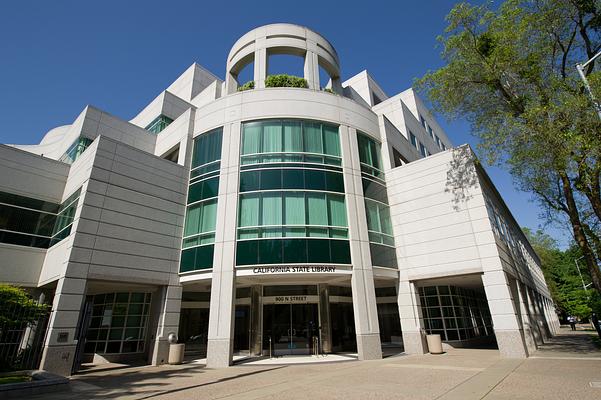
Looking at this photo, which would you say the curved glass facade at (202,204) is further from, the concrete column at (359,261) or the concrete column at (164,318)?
the concrete column at (359,261)

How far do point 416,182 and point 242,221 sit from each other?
38.5 feet

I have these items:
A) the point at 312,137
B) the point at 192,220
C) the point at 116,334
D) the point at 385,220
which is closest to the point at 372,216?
the point at 385,220

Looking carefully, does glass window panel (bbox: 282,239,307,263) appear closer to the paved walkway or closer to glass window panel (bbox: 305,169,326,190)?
glass window panel (bbox: 305,169,326,190)

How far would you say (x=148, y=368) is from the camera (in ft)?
53.2

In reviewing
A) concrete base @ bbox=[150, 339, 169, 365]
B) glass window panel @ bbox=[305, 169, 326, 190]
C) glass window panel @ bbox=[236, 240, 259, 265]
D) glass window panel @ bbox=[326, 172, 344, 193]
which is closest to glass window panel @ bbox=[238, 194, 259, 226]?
glass window panel @ bbox=[236, 240, 259, 265]

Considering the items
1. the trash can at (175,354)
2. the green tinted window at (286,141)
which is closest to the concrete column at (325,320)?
the trash can at (175,354)

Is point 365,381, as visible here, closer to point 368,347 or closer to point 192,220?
point 368,347

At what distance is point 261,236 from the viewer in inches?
699

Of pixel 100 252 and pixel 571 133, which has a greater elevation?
pixel 571 133

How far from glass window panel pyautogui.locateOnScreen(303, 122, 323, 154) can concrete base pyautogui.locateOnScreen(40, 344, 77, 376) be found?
1583cm

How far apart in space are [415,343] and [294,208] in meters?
10.6

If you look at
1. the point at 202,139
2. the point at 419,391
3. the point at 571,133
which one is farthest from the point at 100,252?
the point at 571,133

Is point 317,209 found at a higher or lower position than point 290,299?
higher

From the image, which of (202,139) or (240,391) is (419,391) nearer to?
(240,391)
